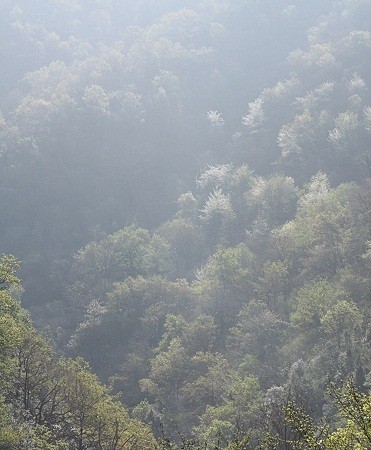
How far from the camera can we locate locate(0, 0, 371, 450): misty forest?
32.2 m

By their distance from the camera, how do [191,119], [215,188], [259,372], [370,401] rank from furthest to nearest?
1. [191,119]
2. [215,188]
3. [259,372]
4. [370,401]

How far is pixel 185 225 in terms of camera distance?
3477 inches

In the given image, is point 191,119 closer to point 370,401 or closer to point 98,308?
point 98,308

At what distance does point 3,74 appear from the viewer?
444ft

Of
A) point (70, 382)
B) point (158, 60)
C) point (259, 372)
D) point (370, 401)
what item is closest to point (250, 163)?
point (158, 60)

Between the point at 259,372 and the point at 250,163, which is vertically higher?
the point at 250,163

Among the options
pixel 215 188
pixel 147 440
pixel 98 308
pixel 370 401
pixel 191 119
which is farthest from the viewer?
pixel 191 119

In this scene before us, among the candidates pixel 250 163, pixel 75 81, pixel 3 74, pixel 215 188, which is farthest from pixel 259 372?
pixel 3 74

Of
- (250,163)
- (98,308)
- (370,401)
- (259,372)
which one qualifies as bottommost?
(370,401)

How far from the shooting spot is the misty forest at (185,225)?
105 ft

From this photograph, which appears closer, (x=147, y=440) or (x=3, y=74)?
(x=147, y=440)

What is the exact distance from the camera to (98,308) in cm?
7206

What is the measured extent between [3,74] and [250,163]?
7824 centimetres

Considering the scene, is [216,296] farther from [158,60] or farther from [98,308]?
[158,60]
